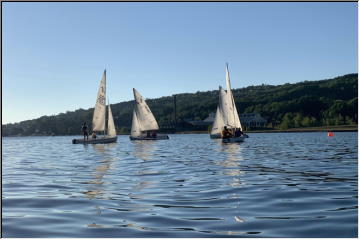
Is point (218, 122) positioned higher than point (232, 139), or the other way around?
point (218, 122)

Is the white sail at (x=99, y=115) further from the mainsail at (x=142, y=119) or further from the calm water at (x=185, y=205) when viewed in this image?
the calm water at (x=185, y=205)

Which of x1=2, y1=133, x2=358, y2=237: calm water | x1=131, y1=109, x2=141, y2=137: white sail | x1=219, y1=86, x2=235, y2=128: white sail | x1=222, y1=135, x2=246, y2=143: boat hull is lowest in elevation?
x1=2, y1=133, x2=358, y2=237: calm water

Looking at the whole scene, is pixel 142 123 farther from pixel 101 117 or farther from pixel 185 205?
pixel 185 205

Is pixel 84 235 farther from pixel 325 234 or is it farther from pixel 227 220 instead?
pixel 325 234

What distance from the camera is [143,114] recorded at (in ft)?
229

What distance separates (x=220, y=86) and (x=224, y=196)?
175 feet

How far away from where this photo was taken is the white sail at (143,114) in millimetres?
68562

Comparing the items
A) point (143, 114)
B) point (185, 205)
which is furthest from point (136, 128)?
point (185, 205)

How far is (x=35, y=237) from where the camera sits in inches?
294

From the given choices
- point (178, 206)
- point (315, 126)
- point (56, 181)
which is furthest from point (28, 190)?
point (315, 126)

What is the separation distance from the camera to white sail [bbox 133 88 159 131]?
68562 millimetres

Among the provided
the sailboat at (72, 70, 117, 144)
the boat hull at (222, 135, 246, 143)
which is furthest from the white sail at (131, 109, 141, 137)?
the boat hull at (222, 135, 246, 143)

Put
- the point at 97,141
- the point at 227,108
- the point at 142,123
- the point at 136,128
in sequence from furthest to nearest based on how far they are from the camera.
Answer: the point at 136,128 < the point at 142,123 < the point at 227,108 < the point at 97,141

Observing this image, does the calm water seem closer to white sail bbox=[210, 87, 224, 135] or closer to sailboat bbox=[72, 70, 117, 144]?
sailboat bbox=[72, 70, 117, 144]
